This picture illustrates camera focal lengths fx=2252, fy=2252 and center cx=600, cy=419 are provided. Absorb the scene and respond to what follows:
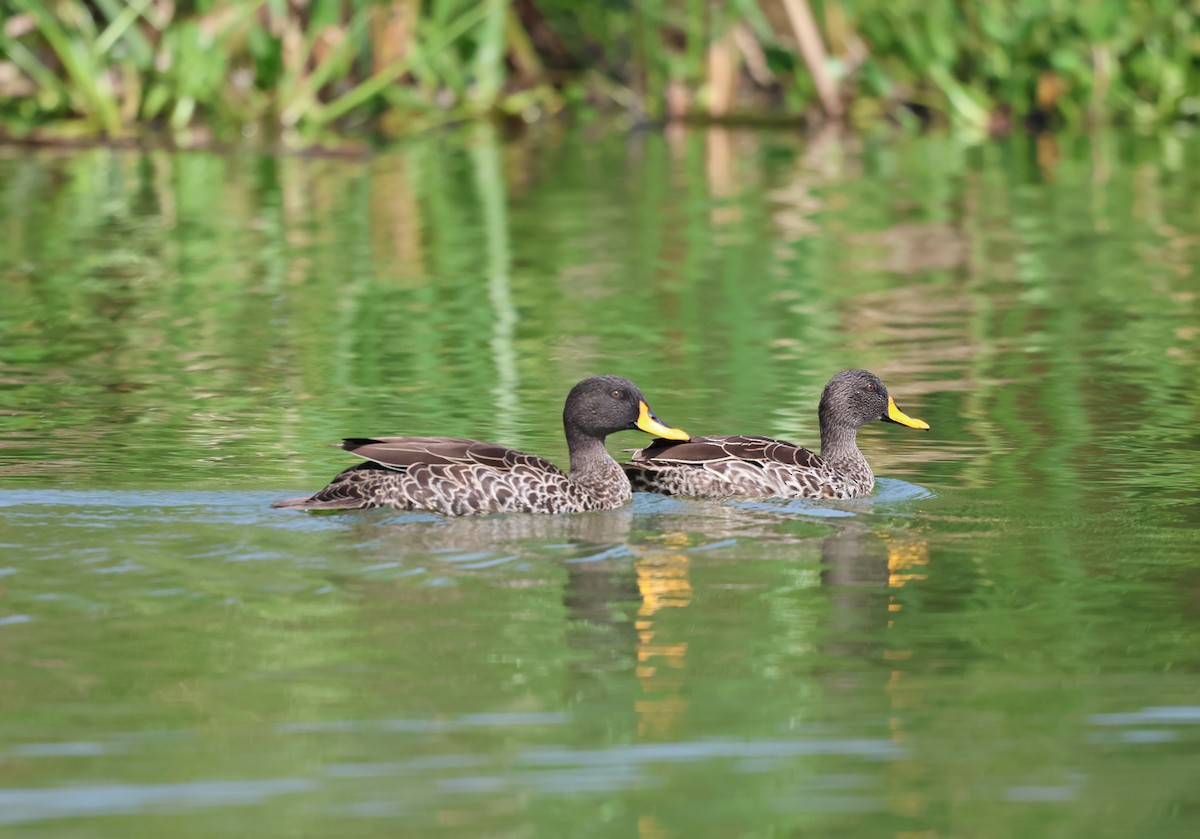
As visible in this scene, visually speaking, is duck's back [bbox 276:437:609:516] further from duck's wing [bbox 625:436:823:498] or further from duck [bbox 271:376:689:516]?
duck's wing [bbox 625:436:823:498]

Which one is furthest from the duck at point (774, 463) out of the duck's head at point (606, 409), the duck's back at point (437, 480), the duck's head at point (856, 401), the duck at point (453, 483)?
the duck's back at point (437, 480)

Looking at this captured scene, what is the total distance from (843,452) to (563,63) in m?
21.5

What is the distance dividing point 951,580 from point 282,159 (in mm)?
19092

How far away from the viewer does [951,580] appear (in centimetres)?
782

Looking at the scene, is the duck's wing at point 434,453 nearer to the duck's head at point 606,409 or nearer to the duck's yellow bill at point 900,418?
the duck's head at point 606,409

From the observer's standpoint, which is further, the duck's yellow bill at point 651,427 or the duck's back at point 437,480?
the duck's yellow bill at point 651,427

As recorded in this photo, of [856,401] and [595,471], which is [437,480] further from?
[856,401]

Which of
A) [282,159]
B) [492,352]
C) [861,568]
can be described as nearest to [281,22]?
[282,159]

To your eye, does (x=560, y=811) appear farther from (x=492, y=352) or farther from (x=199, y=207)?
(x=199, y=207)

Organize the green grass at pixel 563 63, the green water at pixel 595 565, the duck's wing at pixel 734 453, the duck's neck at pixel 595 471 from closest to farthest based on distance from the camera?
the green water at pixel 595 565 → the duck's neck at pixel 595 471 → the duck's wing at pixel 734 453 → the green grass at pixel 563 63

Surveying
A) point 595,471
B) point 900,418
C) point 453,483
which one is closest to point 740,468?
point 595,471

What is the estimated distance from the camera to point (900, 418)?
10352mm

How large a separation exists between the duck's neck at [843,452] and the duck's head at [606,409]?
795 millimetres

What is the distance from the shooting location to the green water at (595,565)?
5609 mm
